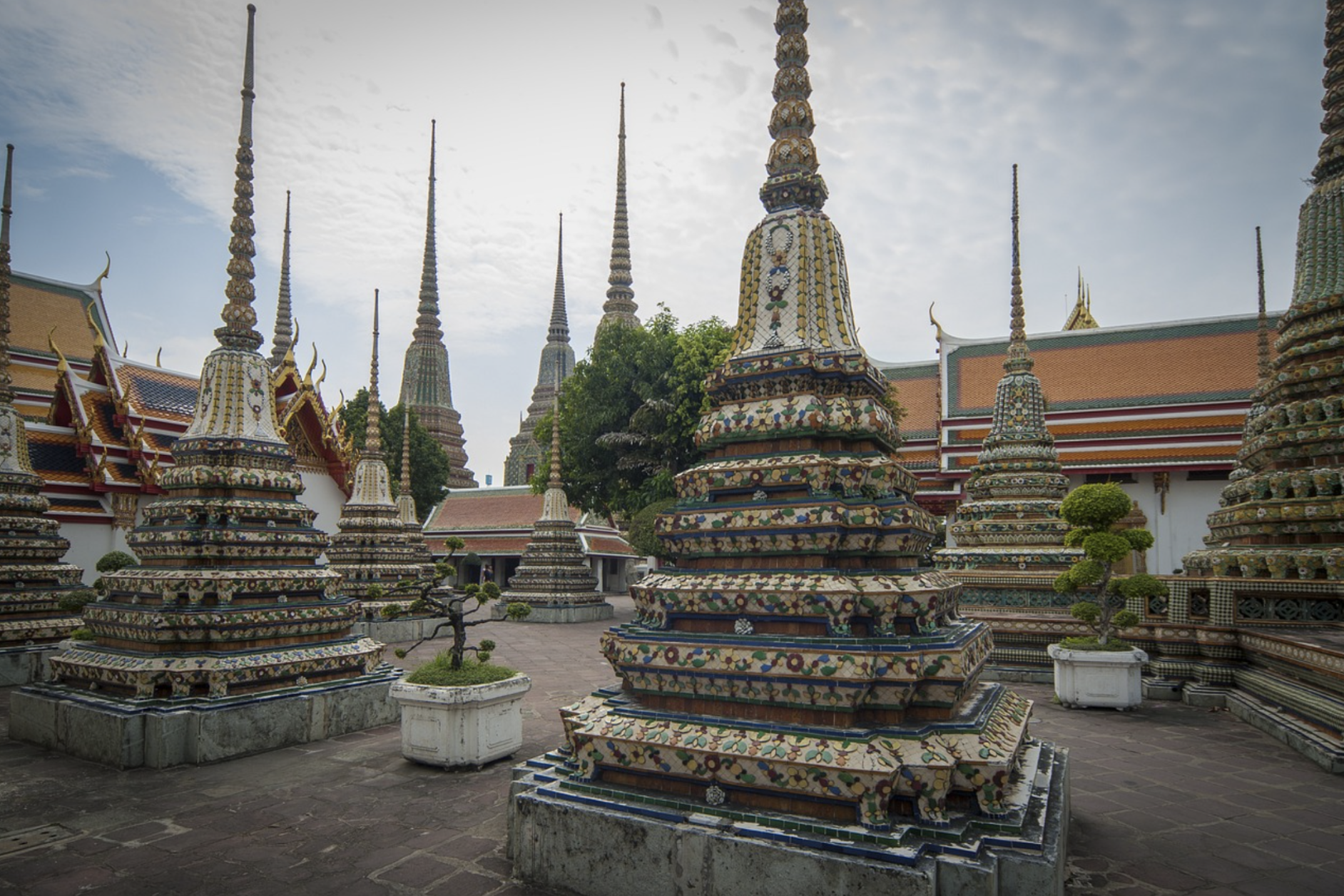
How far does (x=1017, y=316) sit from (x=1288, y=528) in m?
6.69

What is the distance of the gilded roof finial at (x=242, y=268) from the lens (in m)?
9.45

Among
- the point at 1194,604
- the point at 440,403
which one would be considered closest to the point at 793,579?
the point at 1194,604

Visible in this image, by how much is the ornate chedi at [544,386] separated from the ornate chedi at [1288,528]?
43.9m

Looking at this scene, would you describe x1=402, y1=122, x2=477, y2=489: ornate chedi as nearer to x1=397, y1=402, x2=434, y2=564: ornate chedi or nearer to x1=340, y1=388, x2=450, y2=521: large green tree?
x1=340, y1=388, x2=450, y2=521: large green tree

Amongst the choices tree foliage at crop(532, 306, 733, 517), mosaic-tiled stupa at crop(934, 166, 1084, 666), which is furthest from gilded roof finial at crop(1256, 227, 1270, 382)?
tree foliage at crop(532, 306, 733, 517)

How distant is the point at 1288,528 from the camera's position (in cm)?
1029

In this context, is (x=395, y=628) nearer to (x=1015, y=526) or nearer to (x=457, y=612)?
(x=457, y=612)

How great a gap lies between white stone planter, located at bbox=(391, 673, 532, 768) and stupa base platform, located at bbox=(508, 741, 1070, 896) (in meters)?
2.43

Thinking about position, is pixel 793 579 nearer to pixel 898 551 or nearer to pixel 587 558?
pixel 898 551

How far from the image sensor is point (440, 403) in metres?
49.5

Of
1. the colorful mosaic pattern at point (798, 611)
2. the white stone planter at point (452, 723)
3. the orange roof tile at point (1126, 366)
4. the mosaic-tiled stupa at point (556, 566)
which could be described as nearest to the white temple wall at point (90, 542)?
the mosaic-tiled stupa at point (556, 566)

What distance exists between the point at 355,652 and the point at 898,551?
6878mm

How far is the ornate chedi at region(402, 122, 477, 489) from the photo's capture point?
161ft

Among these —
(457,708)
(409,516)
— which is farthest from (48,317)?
(457,708)
